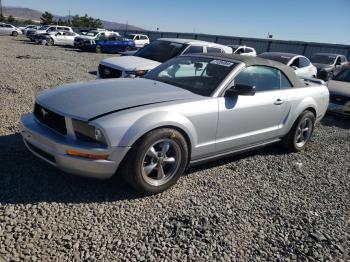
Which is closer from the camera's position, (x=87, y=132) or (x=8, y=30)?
(x=87, y=132)

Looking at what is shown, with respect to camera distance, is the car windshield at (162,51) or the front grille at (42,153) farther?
the car windshield at (162,51)

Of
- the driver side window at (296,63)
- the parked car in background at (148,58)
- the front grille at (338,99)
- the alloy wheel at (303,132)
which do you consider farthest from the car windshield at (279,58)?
the alloy wheel at (303,132)

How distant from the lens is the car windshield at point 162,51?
9.05 m

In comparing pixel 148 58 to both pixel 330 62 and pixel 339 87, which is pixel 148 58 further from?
pixel 330 62

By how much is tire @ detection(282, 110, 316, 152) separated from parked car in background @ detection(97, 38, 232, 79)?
3683 mm

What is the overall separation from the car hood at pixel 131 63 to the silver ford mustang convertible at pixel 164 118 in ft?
9.08

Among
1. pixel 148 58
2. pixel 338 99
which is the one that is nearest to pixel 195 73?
pixel 148 58

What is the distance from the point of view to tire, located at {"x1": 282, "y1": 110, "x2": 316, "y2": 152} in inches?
219

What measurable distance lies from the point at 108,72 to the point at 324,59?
41.0 feet

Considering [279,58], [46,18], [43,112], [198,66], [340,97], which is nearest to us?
[43,112]

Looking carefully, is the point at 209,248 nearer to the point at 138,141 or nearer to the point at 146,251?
the point at 146,251

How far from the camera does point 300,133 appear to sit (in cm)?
579

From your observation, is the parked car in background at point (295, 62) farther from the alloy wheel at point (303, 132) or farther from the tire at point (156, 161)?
the tire at point (156, 161)

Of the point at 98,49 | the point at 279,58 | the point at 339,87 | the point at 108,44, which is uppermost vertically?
the point at 279,58
